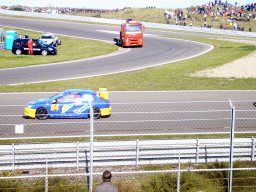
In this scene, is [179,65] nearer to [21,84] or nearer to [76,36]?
[21,84]

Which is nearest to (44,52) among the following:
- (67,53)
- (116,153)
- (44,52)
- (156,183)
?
(44,52)

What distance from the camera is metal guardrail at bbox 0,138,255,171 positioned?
8312mm

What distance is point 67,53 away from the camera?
29984mm

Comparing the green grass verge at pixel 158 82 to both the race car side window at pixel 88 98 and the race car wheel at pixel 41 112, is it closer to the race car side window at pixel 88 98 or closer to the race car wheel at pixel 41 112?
the race car side window at pixel 88 98

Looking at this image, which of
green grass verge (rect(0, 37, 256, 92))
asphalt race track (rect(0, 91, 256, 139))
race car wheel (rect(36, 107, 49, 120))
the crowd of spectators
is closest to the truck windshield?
green grass verge (rect(0, 37, 256, 92))

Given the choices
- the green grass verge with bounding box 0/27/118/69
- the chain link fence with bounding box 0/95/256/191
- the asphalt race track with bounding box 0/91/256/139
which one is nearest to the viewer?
the chain link fence with bounding box 0/95/256/191

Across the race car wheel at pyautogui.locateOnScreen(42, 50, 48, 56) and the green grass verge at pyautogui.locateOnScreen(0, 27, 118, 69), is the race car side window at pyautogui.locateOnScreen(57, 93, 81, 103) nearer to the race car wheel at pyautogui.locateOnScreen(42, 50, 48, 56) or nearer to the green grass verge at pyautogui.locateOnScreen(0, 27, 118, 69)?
the green grass verge at pyautogui.locateOnScreen(0, 27, 118, 69)

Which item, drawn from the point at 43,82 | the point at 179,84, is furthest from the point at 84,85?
the point at 179,84

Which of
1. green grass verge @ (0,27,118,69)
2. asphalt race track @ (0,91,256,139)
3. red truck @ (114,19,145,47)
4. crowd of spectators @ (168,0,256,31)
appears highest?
crowd of spectators @ (168,0,256,31)

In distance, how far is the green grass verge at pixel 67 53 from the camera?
25703mm

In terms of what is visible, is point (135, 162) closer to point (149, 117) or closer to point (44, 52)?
point (149, 117)

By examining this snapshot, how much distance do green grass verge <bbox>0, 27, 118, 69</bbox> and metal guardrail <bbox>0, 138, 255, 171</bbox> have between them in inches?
667

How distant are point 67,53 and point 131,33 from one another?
6084 millimetres

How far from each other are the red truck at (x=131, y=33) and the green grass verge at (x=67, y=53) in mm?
1298
